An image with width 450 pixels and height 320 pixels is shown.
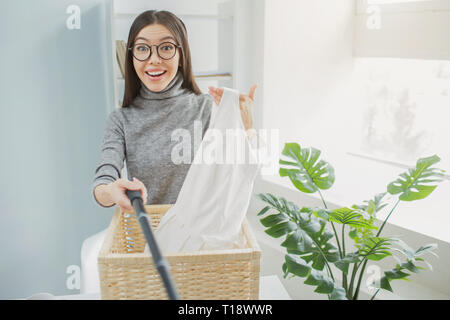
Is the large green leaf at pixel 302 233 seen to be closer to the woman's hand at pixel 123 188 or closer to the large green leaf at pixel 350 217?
the large green leaf at pixel 350 217

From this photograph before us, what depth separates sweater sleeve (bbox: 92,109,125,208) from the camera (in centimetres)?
106

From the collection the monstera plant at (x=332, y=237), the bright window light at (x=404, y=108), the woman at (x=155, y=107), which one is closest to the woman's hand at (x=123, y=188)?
the woman at (x=155, y=107)

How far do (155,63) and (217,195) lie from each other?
1.60ft

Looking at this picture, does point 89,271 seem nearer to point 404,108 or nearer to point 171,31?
point 171,31

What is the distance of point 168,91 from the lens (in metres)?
1.27

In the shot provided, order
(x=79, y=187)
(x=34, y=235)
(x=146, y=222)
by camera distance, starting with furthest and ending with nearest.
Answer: (x=79, y=187) → (x=34, y=235) → (x=146, y=222)

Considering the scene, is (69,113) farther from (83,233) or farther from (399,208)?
(399,208)

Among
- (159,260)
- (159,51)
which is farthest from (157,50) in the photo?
(159,260)

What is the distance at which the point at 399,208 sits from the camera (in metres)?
1.80

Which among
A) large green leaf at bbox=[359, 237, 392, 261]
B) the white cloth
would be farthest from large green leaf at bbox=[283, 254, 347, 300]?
the white cloth

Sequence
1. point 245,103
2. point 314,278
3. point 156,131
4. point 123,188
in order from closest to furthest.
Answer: point 123,188
point 245,103
point 314,278
point 156,131

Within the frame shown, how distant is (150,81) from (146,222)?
2.53ft

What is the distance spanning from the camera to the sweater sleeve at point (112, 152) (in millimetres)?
1057
